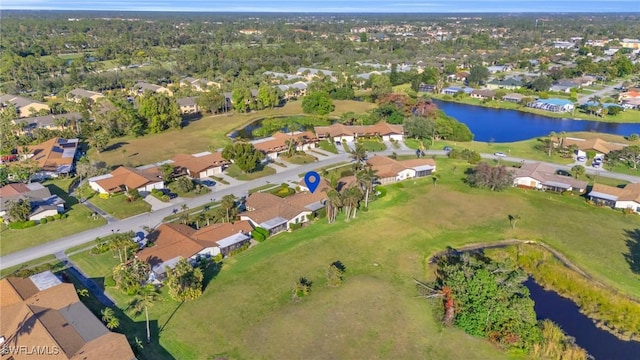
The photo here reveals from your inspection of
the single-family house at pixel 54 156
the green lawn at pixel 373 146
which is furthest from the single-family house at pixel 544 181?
the single-family house at pixel 54 156

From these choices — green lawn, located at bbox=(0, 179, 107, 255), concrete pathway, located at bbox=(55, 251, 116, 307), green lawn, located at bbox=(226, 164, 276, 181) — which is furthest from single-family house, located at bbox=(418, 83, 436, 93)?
concrete pathway, located at bbox=(55, 251, 116, 307)

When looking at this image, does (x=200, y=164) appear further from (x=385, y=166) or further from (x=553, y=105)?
(x=553, y=105)

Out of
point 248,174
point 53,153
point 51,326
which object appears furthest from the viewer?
point 53,153

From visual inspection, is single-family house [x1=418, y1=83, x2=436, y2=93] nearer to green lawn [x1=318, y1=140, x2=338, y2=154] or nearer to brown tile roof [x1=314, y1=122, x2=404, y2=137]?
brown tile roof [x1=314, y1=122, x2=404, y2=137]

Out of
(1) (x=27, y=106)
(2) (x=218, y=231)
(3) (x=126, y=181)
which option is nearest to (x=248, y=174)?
(3) (x=126, y=181)

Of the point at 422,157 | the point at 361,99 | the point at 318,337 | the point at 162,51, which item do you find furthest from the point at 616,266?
the point at 162,51

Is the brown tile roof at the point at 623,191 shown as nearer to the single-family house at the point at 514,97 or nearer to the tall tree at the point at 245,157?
the tall tree at the point at 245,157
